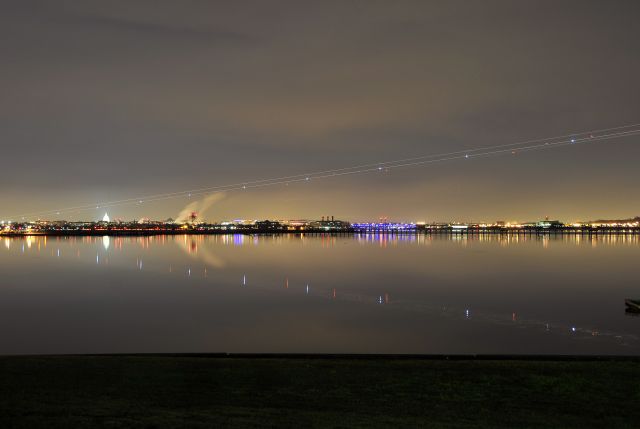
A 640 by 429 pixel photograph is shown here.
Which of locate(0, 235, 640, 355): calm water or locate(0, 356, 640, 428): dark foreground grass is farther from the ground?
locate(0, 356, 640, 428): dark foreground grass

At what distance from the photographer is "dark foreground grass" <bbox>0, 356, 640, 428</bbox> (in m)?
7.07

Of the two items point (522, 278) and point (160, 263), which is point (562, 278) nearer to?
point (522, 278)

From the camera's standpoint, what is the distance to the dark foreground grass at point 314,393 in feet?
23.2

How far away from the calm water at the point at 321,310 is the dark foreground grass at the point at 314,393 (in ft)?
18.3

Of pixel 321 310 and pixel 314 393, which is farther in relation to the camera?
pixel 321 310

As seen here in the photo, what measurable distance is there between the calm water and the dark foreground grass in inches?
220

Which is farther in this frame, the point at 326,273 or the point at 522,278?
the point at 326,273

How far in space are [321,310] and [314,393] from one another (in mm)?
14581

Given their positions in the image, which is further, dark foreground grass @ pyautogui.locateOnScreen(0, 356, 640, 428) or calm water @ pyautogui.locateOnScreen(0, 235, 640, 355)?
calm water @ pyautogui.locateOnScreen(0, 235, 640, 355)

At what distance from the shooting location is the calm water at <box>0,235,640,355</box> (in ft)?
55.0

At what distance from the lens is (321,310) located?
2328 centimetres

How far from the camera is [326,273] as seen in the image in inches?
1599

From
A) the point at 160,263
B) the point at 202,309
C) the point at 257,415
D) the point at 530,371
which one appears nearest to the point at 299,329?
the point at 202,309

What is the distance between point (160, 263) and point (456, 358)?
4244 cm
